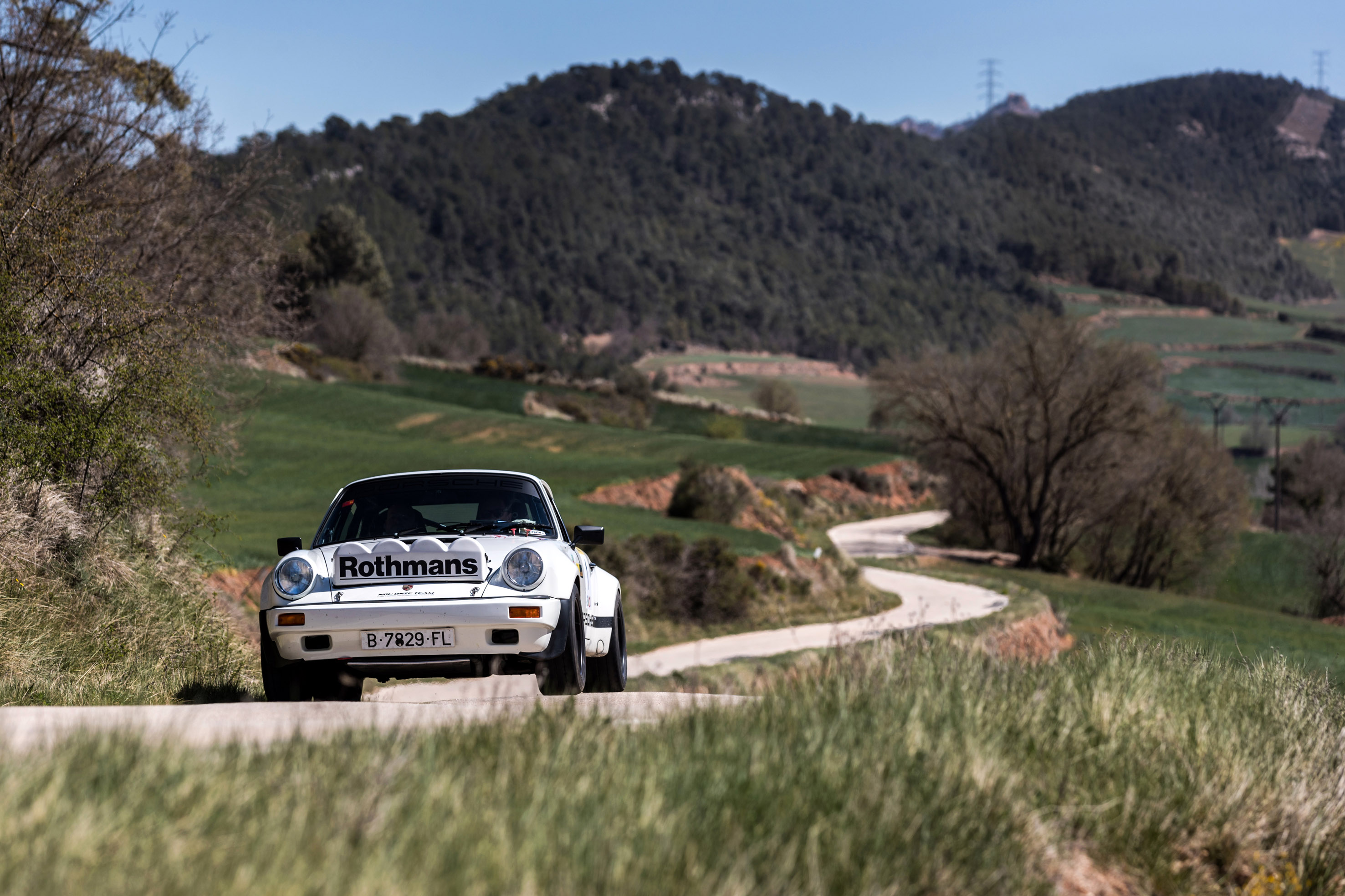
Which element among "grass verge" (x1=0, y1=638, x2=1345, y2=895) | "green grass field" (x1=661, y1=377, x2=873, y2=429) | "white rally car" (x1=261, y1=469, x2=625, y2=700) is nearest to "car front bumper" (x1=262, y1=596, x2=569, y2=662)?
"white rally car" (x1=261, y1=469, x2=625, y2=700)

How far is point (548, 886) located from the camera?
3.00m

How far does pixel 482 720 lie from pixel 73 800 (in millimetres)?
1908

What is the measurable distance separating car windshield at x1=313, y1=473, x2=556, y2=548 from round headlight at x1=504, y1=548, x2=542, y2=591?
2.62 feet

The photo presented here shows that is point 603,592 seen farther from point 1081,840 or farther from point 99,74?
point 99,74

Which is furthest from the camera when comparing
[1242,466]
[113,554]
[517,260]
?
[517,260]

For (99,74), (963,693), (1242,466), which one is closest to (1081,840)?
(963,693)

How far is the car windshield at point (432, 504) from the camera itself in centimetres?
836

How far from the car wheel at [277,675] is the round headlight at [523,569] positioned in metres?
1.45

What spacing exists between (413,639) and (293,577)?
3.01 ft

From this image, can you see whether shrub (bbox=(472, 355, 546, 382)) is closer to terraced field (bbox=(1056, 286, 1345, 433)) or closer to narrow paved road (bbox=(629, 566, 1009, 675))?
narrow paved road (bbox=(629, 566, 1009, 675))

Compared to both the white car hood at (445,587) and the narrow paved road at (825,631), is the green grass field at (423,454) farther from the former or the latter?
the white car hood at (445,587)

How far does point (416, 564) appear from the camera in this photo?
739 centimetres

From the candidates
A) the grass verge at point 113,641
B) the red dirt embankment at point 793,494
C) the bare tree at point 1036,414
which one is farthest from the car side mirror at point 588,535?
the bare tree at point 1036,414

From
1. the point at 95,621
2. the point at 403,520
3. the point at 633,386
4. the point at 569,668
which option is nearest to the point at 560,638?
the point at 569,668
